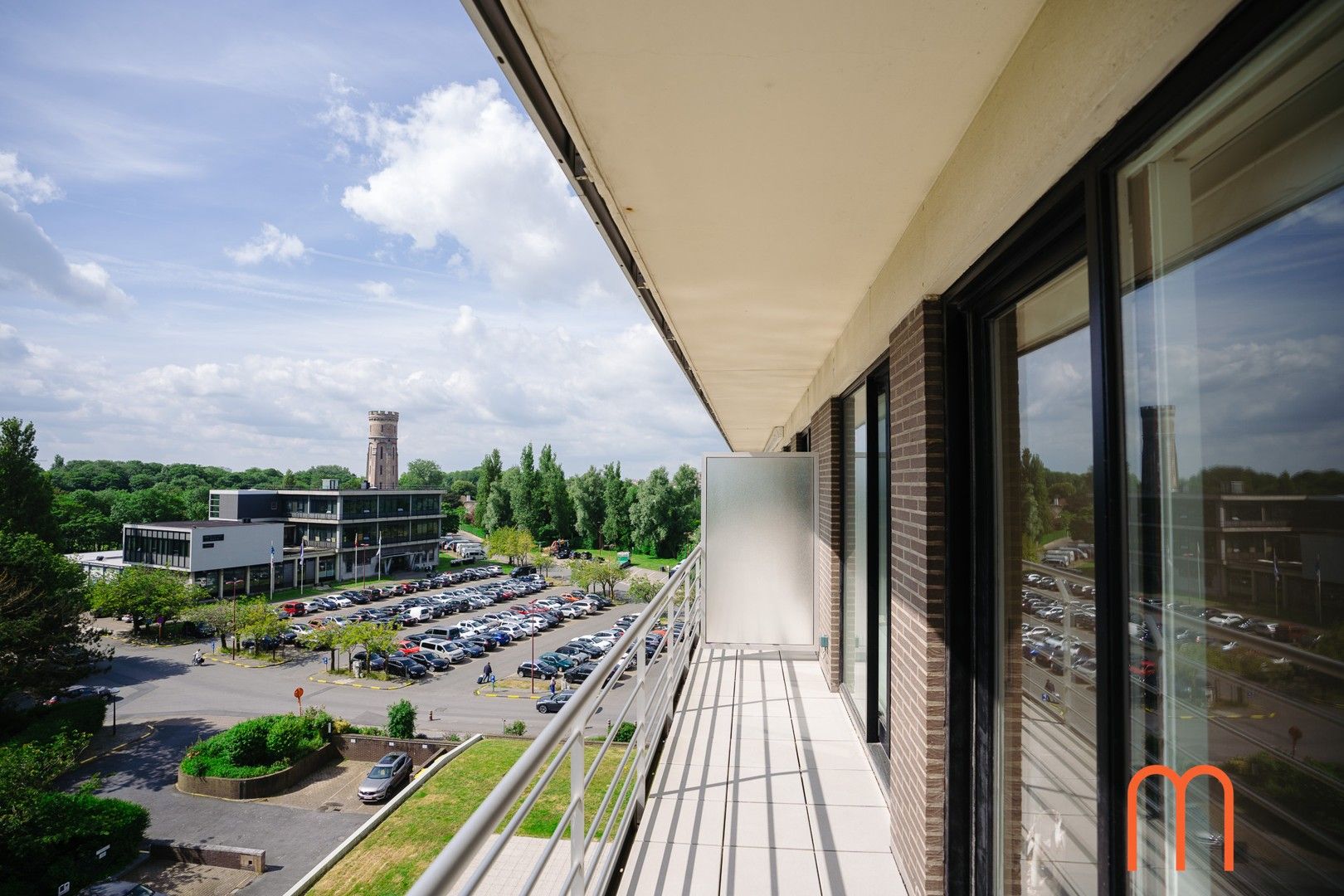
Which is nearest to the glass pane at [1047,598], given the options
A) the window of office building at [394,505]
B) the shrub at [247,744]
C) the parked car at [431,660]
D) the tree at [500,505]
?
the shrub at [247,744]

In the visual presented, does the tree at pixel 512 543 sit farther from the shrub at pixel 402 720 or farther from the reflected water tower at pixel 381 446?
the reflected water tower at pixel 381 446

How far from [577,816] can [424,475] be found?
344 feet

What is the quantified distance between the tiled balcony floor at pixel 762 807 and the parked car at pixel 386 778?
18.2 m

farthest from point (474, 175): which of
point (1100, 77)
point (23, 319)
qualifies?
point (23, 319)

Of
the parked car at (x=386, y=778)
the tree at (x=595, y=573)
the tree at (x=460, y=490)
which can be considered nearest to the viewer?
the parked car at (x=386, y=778)

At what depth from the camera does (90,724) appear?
74.3ft

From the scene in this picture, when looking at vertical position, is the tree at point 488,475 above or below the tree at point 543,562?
above

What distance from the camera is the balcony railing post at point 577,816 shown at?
5.31ft

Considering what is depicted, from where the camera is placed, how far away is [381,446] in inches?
2968

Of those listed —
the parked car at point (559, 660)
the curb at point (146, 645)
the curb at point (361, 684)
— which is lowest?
the curb at point (361, 684)

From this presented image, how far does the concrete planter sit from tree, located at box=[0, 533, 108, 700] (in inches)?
297

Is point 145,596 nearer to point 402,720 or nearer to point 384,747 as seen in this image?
point 384,747

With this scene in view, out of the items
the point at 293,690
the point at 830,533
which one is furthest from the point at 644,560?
the point at 830,533

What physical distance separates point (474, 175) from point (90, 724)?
26.9 meters
